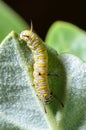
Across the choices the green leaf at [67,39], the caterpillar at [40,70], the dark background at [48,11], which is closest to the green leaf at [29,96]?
the caterpillar at [40,70]

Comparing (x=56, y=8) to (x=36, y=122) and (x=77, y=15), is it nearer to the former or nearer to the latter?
(x=77, y=15)

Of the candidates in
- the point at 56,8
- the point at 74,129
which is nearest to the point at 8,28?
the point at 74,129

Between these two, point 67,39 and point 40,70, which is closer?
point 40,70

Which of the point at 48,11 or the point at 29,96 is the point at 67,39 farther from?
the point at 48,11

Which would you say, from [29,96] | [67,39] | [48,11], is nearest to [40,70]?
[29,96]

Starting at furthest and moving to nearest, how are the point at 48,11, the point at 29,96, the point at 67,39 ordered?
1. the point at 48,11
2. the point at 67,39
3. the point at 29,96
